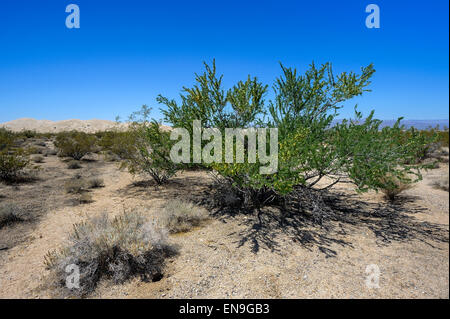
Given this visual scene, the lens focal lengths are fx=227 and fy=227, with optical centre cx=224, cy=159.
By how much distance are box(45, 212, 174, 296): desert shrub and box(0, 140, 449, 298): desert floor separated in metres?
0.19

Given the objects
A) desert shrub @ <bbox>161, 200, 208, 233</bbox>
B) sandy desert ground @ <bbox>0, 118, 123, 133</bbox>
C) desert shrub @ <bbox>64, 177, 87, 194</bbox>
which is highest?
sandy desert ground @ <bbox>0, 118, 123, 133</bbox>

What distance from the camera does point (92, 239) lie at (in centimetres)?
425

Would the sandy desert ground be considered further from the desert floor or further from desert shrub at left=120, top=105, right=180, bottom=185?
the desert floor

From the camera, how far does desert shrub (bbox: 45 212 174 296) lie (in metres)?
3.92

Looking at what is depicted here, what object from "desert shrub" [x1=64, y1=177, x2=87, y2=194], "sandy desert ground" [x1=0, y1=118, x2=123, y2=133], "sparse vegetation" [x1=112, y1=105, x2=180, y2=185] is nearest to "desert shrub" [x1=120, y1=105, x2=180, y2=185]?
"sparse vegetation" [x1=112, y1=105, x2=180, y2=185]

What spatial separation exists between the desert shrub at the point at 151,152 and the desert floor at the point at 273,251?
1.43 m

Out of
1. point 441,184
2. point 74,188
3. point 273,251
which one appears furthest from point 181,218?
point 441,184

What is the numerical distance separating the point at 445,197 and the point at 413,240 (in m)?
5.13

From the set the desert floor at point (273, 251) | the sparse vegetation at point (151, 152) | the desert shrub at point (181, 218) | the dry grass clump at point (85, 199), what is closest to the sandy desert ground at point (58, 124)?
the sparse vegetation at point (151, 152)

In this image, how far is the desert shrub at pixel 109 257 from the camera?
3.92m

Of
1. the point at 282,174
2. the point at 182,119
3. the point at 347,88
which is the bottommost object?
the point at 282,174
